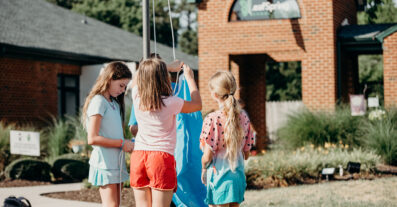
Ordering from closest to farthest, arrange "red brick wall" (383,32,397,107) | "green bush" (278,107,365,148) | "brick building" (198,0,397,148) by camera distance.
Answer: "green bush" (278,107,365,148)
"red brick wall" (383,32,397,107)
"brick building" (198,0,397,148)

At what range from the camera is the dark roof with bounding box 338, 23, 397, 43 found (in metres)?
14.8

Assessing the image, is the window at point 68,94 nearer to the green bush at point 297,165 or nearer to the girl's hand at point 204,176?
the green bush at point 297,165

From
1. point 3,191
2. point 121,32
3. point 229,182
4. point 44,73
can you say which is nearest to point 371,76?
point 121,32

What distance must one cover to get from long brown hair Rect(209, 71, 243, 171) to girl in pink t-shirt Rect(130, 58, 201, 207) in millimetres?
439

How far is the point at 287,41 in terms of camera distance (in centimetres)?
1530

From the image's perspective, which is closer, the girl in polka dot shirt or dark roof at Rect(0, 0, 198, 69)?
the girl in polka dot shirt

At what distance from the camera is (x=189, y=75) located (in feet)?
14.6

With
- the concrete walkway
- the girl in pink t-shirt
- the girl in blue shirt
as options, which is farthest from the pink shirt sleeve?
the concrete walkway

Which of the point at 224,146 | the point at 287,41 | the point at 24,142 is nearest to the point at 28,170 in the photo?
the point at 24,142

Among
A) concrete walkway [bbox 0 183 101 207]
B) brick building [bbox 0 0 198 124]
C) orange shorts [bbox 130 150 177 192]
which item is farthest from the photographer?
brick building [bbox 0 0 198 124]

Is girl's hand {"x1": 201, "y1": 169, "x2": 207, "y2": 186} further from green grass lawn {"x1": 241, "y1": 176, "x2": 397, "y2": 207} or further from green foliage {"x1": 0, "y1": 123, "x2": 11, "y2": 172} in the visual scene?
green foliage {"x1": 0, "y1": 123, "x2": 11, "y2": 172}

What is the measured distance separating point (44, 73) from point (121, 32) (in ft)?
31.4

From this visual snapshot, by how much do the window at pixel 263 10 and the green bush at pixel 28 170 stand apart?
705 centimetres

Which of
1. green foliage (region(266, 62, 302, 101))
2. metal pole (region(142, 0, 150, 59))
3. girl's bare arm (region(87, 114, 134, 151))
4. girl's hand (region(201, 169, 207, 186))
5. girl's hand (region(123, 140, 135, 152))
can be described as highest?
green foliage (region(266, 62, 302, 101))
